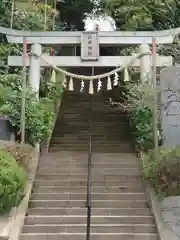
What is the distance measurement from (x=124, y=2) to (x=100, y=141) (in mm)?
8100

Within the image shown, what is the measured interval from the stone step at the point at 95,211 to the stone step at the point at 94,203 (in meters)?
0.16

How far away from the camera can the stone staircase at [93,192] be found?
916cm

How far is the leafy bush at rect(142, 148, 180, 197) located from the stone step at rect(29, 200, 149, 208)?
0.50 m

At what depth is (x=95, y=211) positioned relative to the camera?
32.3ft

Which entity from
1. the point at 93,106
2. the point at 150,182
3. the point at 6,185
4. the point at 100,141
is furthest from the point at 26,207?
the point at 93,106

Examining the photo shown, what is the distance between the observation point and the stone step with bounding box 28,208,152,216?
977 cm

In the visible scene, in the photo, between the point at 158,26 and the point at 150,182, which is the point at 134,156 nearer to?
the point at 150,182

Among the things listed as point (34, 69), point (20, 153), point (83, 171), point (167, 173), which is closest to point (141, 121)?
point (83, 171)

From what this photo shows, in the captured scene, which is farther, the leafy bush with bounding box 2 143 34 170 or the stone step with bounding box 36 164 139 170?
the stone step with bounding box 36 164 139 170

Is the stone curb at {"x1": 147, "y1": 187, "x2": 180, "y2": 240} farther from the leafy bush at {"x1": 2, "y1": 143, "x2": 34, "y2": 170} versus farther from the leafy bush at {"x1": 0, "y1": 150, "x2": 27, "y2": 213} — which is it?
the leafy bush at {"x1": 2, "y1": 143, "x2": 34, "y2": 170}

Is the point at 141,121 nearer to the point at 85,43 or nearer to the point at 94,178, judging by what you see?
the point at 94,178

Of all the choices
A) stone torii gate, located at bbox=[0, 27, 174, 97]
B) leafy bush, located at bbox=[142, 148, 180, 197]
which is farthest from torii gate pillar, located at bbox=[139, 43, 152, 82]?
leafy bush, located at bbox=[142, 148, 180, 197]

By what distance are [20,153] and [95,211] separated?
196cm

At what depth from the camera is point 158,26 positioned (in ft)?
68.7
